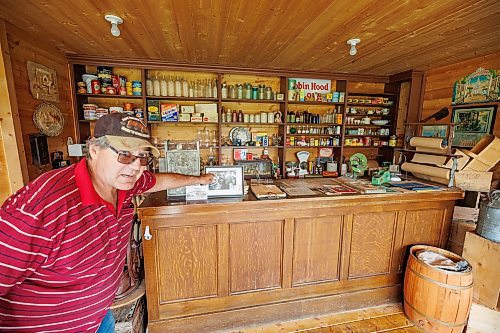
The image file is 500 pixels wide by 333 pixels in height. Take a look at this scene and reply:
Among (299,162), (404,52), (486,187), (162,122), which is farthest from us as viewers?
(299,162)

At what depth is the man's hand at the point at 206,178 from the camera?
1.63m

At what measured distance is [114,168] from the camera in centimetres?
95

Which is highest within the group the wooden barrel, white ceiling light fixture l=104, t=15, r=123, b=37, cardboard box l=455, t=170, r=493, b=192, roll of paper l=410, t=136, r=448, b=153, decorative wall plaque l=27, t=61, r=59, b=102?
white ceiling light fixture l=104, t=15, r=123, b=37

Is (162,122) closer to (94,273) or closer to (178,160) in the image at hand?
(178,160)

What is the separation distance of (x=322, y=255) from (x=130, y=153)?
5.49 feet

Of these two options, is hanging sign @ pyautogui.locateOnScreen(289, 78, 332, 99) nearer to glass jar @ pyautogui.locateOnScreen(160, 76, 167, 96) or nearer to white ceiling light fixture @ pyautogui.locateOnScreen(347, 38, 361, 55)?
white ceiling light fixture @ pyautogui.locateOnScreen(347, 38, 361, 55)

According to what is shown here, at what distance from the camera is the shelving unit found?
3.20 metres

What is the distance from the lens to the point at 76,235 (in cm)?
84

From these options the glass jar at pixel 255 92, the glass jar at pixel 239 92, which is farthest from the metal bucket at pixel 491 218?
the glass jar at pixel 239 92

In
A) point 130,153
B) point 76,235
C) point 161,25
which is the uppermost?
point 161,25

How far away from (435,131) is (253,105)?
101 inches

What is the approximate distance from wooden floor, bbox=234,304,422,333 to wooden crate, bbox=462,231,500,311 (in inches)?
22.4

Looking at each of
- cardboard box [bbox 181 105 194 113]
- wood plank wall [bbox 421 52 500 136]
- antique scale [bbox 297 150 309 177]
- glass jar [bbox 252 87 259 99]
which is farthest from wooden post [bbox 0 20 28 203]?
wood plank wall [bbox 421 52 500 136]

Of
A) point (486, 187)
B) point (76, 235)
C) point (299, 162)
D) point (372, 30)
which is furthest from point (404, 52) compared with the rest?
point (76, 235)
